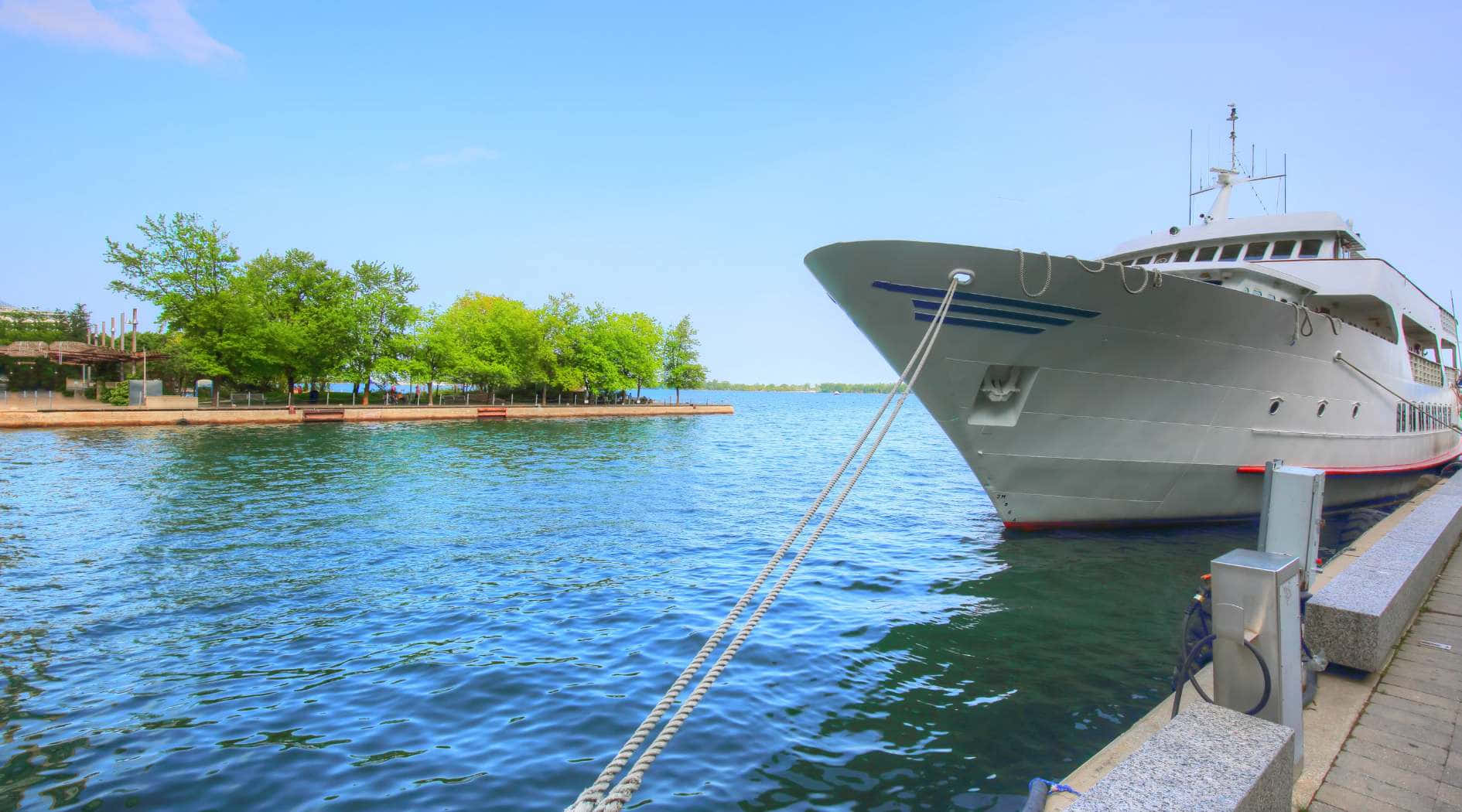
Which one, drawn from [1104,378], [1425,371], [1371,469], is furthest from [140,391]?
[1425,371]

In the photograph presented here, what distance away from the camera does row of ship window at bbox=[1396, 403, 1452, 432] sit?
16359 mm

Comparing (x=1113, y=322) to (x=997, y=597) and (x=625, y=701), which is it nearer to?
(x=997, y=597)

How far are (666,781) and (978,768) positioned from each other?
2210mm

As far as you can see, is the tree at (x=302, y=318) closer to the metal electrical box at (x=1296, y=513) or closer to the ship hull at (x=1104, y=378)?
the ship hull at (x=1104, y=378)

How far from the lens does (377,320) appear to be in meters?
58.4

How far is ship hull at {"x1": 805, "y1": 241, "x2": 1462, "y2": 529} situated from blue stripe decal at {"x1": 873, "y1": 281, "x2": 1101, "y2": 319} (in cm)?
2

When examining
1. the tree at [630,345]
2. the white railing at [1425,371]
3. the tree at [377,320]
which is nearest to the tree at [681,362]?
the tree at [630,345]

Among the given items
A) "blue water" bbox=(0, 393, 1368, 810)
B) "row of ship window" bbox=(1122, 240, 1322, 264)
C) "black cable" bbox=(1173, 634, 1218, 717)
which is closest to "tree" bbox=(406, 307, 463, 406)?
"blue water" bbox=(0, 393, 1368, 810)

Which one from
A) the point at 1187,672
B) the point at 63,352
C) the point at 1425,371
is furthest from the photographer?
the point at 63,352

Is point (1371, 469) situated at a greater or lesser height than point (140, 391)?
lesser

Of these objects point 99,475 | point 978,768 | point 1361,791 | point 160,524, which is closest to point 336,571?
point 160,524

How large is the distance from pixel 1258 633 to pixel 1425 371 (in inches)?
909

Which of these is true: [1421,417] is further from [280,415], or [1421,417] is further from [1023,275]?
[280,415]

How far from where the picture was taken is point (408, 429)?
42156mm
